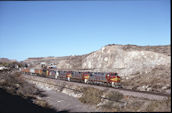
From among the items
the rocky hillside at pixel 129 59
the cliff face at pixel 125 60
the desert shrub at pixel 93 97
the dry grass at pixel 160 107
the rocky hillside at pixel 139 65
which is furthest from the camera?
the rocky hillside at pixel 129 59

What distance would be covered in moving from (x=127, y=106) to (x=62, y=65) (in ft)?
199

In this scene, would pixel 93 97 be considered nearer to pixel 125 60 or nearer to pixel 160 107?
pixel 160 107

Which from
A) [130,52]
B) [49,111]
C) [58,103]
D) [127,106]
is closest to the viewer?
[127,106]

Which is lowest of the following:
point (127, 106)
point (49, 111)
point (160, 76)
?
point (49, 111)

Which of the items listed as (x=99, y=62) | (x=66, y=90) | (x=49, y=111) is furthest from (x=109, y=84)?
(x=99, y=62)

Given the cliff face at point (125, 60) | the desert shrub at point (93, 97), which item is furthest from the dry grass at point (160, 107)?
the cliff face at point (125, 60)

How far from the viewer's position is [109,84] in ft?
97.5

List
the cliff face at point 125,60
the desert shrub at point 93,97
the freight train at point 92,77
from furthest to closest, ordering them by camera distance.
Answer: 1. the cliff face at point 125,60
2. the freight train at point 92,77
3. the desert shrub at point 93,97

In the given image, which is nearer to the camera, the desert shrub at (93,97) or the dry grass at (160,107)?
the dry grass at (160,107)

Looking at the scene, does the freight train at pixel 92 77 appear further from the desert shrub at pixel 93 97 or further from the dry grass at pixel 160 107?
the dry grass at pixel 160 107

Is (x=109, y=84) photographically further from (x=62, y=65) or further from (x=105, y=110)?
(x=62, y=65)

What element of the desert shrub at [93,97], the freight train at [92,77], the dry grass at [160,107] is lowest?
the desert shrub at [93,97]

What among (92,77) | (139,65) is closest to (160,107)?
(92,77)

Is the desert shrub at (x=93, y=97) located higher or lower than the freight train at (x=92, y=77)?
lower
